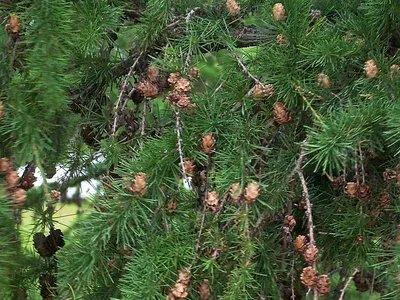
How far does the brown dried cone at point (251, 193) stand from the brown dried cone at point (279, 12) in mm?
273

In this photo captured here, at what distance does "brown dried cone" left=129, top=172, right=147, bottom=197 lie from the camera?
2.94 ft

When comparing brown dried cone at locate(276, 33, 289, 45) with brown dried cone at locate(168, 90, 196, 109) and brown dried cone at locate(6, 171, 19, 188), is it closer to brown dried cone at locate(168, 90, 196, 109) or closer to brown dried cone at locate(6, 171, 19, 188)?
brown dried cone at locate(168, 90, 196, 109)

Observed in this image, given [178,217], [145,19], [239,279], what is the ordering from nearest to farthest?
[239,279], [178,217], [145,19]

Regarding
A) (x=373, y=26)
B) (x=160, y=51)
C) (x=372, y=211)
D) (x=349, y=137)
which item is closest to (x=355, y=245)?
(x=372, y=211)

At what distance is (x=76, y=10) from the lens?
1001 mm

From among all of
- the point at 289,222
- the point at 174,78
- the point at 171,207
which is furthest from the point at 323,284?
the point at 174,78

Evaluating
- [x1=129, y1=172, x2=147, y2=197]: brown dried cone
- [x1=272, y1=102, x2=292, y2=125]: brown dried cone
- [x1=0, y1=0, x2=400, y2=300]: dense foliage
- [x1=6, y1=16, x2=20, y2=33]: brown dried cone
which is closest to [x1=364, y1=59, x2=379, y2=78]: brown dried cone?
[x1=0, y1=0, x2=400, y2=300]: dense foliage

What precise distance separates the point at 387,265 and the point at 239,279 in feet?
0.72

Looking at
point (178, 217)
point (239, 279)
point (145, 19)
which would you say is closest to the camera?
point (239, 279)

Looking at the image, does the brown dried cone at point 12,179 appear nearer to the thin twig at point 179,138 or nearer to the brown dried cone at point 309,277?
the thin twig at point 179,138

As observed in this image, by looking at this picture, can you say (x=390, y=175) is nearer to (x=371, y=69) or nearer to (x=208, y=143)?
(x=371, y=69)

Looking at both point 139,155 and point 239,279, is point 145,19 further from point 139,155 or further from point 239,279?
point 239,279

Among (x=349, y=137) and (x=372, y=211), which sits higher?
(x=349, y=137)

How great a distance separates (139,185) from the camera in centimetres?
89
